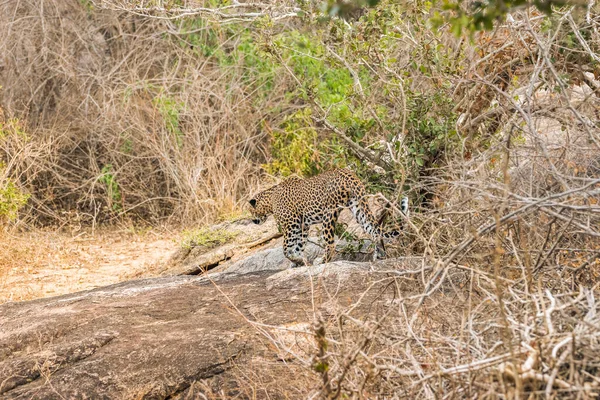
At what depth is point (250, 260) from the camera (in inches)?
358

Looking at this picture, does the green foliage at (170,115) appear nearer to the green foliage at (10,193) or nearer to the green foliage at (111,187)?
the green foliage at (111,187)

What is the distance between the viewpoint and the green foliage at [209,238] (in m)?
10.3

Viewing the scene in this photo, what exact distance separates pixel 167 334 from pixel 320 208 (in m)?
2.68

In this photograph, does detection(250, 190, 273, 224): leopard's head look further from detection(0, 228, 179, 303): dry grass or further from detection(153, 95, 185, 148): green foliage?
detection(153, 95, 185, 148): green foliage

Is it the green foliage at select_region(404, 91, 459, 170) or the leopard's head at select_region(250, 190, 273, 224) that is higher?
the green foliage at select_region(404, 91, 459, 170)

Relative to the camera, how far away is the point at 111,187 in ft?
43.2

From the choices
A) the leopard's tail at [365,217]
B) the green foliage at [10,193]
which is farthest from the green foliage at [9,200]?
the leopard's tail at [365,217]

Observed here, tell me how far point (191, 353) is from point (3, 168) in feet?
22.5

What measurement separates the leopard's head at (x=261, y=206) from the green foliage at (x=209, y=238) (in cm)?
72

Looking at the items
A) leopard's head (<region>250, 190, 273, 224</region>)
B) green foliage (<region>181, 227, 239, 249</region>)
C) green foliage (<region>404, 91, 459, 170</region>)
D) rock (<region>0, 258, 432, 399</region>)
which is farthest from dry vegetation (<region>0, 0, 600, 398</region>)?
green foliage (<region>181, 227, 239, 249</region>)

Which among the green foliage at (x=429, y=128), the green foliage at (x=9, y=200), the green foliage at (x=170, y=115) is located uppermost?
the green foliage at (x=429, y=128)

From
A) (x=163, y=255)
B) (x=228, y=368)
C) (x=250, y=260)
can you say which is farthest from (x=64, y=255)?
(x=228, y=368)

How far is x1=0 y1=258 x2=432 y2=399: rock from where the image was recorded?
541cm

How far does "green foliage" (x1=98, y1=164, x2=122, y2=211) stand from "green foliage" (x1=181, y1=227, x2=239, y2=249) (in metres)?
2.98
